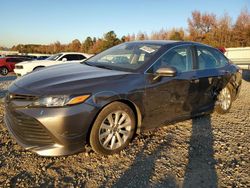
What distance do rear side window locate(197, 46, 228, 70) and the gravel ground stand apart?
1324 mm

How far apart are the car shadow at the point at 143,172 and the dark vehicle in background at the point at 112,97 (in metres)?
0.33

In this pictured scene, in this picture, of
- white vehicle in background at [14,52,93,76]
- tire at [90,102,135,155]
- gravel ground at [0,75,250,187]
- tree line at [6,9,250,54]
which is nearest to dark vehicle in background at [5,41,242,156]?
tire at [90,102,135,155]

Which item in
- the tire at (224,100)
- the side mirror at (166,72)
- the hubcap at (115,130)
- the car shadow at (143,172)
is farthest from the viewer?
the tire at (224,100)

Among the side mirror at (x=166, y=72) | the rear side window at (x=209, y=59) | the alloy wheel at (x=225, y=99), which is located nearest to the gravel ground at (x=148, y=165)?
the side mirror at (x=166, y=72)

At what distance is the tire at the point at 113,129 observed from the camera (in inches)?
119

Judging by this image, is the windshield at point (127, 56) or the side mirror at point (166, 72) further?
the windshield at point (127, 56)

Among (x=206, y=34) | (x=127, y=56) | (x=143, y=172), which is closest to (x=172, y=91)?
(x=127, y=56)

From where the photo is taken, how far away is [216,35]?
41031 millimetres

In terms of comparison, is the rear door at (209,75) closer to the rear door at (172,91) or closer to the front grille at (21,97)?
the rear door at (172,91)

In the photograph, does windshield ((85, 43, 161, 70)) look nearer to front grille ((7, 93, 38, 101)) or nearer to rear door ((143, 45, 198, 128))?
rear door ((143, 45, 198, 128))

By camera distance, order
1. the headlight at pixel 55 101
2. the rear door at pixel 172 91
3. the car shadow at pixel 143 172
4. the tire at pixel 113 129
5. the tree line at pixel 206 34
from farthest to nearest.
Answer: the tree line at pixel 206 34 → the rear door at pixel 172 91 → the tire at pixel 113 129 → the headlight at pixel 55 101 → the car shadow at pixel 143 172

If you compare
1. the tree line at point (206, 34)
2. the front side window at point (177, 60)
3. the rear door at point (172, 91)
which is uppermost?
the tree line at point (206, 34)

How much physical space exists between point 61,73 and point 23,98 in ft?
2.41

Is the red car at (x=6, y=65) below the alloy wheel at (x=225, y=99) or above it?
above
